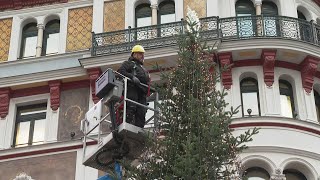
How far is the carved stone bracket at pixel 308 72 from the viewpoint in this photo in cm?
2867

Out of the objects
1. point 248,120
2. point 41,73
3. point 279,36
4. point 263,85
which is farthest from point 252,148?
point 41,73

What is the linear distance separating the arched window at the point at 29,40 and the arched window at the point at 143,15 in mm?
4227

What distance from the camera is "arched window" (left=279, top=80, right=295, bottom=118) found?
28219mm

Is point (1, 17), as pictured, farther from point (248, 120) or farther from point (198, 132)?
point (198, 132)

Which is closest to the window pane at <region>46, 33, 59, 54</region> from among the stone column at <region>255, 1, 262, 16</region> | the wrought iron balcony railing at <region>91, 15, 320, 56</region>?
the wrought iron balcony railing at <region>91, 15, 320, 56</region>

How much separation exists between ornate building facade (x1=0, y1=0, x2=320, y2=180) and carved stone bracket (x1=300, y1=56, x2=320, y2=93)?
0.04 metres

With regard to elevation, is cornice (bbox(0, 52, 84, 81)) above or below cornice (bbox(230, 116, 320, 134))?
above

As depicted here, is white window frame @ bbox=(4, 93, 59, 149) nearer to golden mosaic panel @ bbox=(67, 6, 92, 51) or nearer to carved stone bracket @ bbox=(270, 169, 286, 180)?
golden mosaic panel @ bbox=(67, 6, 92, 51)

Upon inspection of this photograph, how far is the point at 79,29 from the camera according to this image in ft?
102

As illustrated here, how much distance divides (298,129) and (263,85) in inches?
84.8

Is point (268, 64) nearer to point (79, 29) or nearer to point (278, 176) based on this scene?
point (278, 176)

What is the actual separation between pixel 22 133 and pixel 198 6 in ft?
26.7

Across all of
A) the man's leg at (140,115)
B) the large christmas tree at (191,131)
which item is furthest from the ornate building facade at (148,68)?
the large christmas tree at (191,131)

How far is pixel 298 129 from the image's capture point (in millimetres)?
27156
